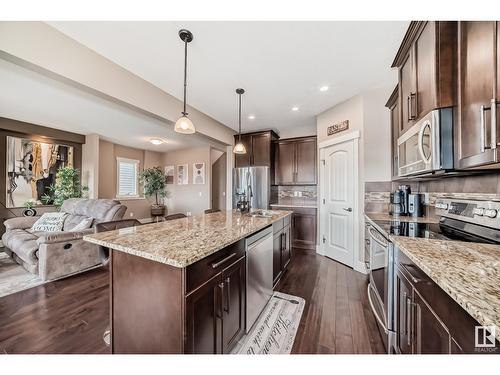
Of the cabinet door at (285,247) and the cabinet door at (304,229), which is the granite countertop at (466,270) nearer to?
the cabinet door at (285,247)

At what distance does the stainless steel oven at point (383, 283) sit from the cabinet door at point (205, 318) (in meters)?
1.19

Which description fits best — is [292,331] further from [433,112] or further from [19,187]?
[19,187]

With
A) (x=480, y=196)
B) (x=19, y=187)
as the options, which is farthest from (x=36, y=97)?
(x=480, y=196)

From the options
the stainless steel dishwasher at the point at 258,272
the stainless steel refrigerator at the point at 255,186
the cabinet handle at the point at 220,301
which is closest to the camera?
the cabinet handle at the point at 220,301

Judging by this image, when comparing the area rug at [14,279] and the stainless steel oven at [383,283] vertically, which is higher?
the stainless steel oven at [383,283]

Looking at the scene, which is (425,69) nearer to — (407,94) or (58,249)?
(407,94)

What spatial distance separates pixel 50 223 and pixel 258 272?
12.8 feet

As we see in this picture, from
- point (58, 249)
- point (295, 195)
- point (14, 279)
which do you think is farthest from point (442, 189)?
point (14, 279)

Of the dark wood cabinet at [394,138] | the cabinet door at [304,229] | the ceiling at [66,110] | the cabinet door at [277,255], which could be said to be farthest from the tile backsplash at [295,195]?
the ceiling at [66,110]

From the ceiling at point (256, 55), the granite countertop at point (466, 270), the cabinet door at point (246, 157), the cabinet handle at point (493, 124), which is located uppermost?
the ceiling at point (256, 55)

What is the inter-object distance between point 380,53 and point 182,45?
207 cm

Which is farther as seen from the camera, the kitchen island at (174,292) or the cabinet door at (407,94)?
the cabinet door at (407,94)

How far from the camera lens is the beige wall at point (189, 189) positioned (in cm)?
596

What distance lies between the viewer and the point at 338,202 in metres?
3.29
